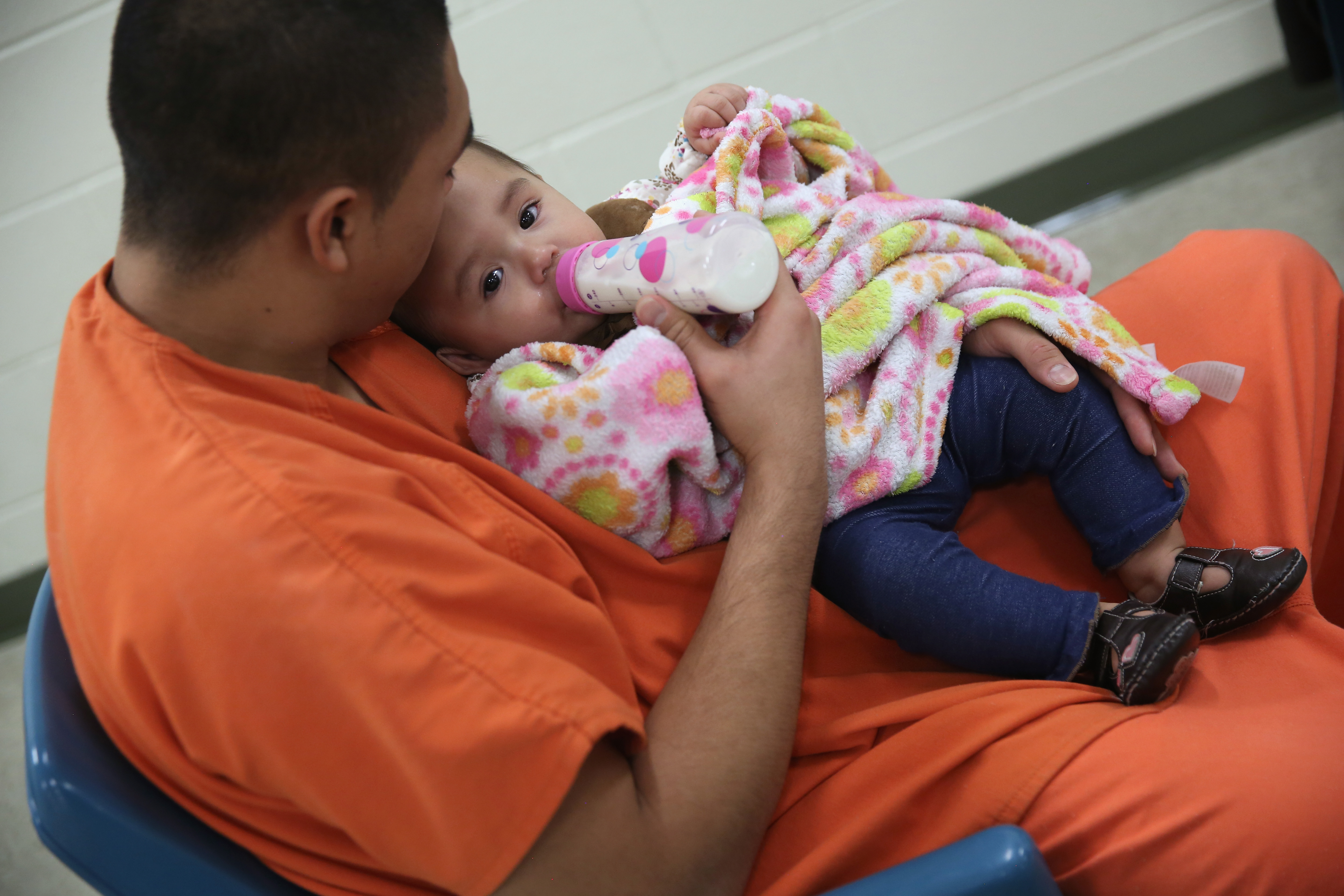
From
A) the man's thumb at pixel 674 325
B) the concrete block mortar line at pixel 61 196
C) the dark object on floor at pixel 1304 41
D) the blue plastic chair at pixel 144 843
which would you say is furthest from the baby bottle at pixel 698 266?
the dark object on floor at pixel 1304 41

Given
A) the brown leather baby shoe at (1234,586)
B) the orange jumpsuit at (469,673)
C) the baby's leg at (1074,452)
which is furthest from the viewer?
the baby's leg at (1074,452)

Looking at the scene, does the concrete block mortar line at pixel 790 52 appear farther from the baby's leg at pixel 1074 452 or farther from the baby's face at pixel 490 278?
the baby's leg at pixel 1074 452

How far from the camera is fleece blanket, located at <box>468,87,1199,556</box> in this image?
3.21 ft

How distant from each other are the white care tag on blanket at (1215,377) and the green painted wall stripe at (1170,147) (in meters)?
1.65

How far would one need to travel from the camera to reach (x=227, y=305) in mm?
814

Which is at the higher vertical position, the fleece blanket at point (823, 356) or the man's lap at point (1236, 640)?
the fleece blanket at point (823, 356)

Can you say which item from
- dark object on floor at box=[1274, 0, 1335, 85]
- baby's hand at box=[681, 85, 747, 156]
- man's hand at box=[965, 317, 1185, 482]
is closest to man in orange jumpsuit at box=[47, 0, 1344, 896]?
man's hand at box=[965, 317, 1185, 482]

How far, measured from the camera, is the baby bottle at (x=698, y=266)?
0.98 m

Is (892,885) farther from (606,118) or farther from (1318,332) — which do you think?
(606,118)

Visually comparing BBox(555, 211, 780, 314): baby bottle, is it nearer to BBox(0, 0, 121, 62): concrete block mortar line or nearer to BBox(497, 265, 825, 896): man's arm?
BBox(497, 265, 825, 896): man's arm

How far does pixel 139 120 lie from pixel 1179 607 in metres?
1.09

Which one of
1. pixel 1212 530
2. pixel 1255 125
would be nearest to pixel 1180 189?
pixel 1255 125

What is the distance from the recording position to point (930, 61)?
8.29 ft

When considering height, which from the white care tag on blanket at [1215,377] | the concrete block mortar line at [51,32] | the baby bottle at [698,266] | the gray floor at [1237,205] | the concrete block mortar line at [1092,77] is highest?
the concrete block mortar line at [51,32]
